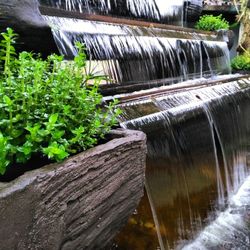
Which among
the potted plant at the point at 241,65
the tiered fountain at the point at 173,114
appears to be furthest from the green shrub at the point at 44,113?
the potted plant at the point at 241,65

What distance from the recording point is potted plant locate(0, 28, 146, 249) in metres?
1.08

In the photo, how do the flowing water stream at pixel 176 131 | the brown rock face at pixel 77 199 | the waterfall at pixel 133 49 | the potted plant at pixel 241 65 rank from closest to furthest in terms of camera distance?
the brown rock face at pixel 77 199 → the flowing water stream at pixel 176 131 → the waterfall at pixel 133 49 → the potted plant at pixel 241 65

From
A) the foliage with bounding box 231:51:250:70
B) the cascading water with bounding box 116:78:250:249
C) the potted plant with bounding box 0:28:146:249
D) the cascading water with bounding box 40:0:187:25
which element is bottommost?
the cascading water with bounding box 116:78:250:249

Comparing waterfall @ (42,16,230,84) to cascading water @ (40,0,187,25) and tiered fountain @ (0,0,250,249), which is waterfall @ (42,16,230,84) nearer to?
tiered fountain @ (0,0,250,249)

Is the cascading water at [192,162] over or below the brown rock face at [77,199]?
below

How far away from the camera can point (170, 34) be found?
4.87 m

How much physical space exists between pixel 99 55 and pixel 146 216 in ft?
5.63

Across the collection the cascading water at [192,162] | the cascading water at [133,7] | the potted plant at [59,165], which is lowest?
the cascading water at [192,162]

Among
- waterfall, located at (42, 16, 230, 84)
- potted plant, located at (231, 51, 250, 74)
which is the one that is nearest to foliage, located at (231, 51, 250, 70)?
potted plant, located at (231, 51, 250, 74)

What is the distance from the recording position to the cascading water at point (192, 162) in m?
2.66

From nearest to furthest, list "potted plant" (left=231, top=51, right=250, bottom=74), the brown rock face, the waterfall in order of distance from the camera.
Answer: the brown rock face, the waterfall, "potted plant" (left=231, top=51, right=250, bottom=74)

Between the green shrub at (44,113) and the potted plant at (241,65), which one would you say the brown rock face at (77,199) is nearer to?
the green shrub at (44,113)

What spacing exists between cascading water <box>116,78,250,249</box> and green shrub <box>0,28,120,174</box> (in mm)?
785

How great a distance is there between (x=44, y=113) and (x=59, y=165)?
282mm
